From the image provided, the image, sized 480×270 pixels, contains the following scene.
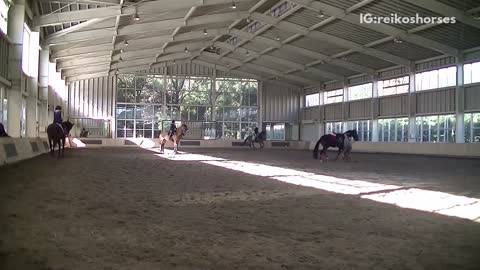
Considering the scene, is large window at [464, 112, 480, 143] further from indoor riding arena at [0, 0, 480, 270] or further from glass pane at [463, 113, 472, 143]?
indoor riding arena at [0, 0, 480, 270]

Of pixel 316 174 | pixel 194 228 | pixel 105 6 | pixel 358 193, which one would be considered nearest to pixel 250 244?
pixel 194 228

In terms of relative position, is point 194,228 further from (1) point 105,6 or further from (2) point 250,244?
(1) point 105,6

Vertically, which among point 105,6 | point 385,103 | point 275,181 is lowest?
point 275,181

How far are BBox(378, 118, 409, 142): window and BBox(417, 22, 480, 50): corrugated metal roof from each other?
32.3 feet

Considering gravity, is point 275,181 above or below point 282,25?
below

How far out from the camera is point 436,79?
1494 inches

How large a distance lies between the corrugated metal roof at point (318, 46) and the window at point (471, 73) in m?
10.4

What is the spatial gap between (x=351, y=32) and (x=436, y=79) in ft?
27.1

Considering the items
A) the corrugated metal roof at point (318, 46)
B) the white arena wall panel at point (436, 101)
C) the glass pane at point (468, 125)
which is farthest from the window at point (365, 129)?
the glass pane at point (468, 125)

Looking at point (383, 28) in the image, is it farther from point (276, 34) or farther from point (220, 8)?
point (220, 8)

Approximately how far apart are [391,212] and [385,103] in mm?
38444

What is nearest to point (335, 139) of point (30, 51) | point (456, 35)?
point (456, 35)

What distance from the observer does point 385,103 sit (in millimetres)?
44625

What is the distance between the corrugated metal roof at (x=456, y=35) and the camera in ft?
101
